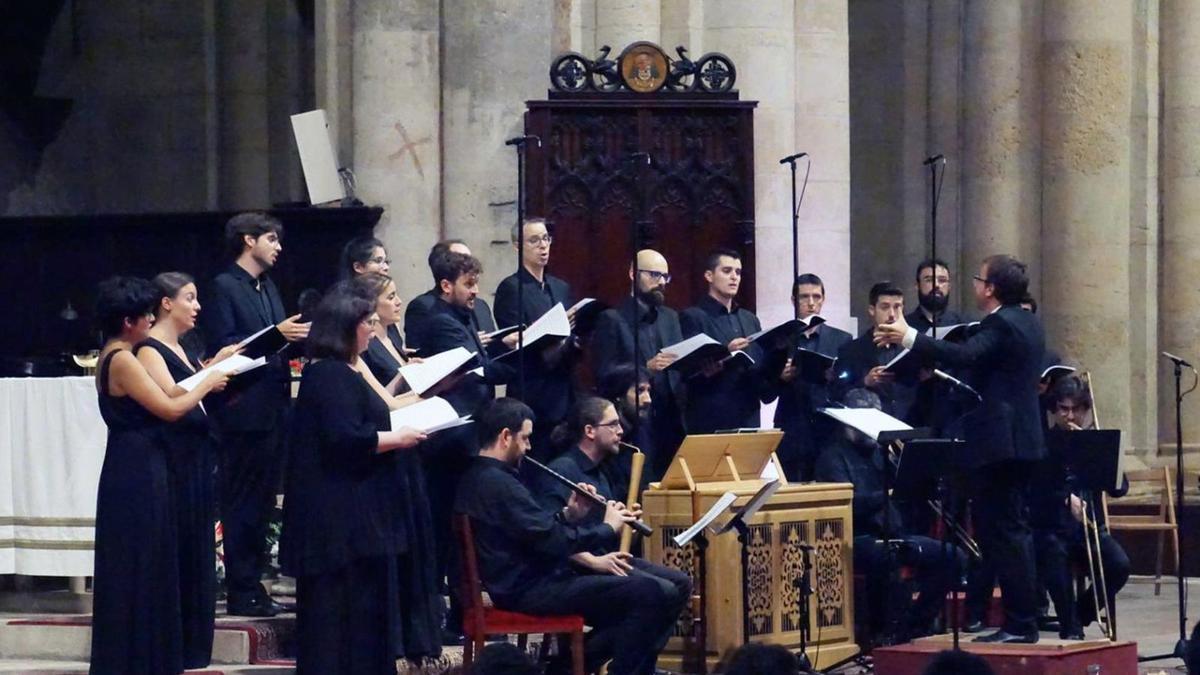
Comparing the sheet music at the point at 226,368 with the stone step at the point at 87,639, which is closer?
the sheet music at the point at 226,368

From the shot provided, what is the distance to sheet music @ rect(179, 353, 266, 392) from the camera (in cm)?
941

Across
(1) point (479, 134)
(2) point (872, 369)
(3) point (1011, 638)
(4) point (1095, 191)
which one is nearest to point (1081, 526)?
(2) point (872, 369)

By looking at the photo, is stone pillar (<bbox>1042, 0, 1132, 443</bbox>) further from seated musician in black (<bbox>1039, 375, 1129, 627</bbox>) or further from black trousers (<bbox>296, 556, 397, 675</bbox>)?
black trousers (<bbox>296, 556, 397, 675</bbox>)

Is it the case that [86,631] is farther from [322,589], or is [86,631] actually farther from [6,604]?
[322,589]

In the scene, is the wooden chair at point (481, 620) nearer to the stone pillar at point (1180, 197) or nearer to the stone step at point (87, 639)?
the stone step at point (87, 639)

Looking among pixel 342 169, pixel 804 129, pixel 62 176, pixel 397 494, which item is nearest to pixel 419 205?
pixel 342 169

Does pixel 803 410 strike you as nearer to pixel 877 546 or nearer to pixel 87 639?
pixel 877 546

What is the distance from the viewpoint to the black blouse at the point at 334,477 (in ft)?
30.6

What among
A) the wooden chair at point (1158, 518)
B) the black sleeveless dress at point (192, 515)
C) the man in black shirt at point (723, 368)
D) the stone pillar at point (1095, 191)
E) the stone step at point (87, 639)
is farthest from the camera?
the stone pillar at point (1095, 191)

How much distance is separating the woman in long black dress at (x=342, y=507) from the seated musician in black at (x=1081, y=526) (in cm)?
411

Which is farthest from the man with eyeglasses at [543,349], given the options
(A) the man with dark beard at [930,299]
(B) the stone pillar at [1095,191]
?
(B) the stone pillar at [1095,191]

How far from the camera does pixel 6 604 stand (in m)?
11.8

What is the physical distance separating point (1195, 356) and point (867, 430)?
6477 mm

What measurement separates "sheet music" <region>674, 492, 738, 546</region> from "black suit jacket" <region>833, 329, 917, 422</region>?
8.26ft
